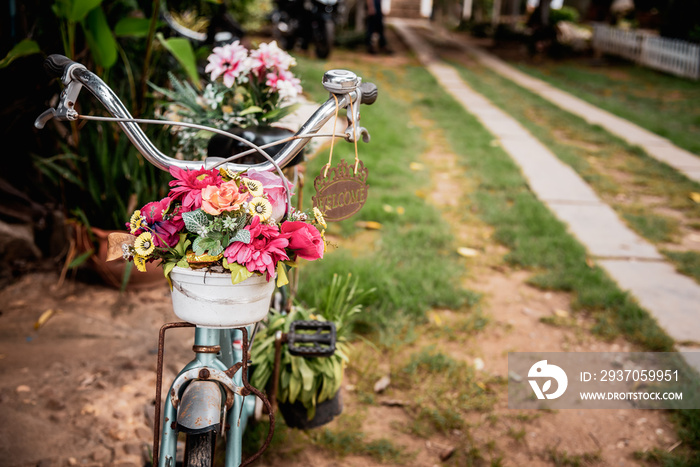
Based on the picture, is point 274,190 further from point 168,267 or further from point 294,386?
point 294,386

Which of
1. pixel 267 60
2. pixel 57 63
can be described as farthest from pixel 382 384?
pixel 57 63

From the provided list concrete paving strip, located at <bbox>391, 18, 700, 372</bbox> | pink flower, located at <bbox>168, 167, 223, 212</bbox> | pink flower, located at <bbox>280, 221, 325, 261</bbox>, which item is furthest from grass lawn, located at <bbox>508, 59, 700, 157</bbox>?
pink flower, located at <bbox>168, 167, 223, 212</bbox>

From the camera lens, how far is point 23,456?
74.1 inches

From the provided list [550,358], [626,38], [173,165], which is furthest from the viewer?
[626,38]

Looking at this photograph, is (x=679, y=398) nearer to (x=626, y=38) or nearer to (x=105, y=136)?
(x=105, y=136)

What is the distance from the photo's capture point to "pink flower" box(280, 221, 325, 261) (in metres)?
1.12

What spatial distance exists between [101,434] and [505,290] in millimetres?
2171

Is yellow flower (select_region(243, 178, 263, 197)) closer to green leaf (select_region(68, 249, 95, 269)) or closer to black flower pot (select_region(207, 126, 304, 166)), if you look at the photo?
black flower pot (select_region(207, 126, 304, 166))

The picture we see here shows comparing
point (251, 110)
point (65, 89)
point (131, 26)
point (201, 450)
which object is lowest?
point (201, 450)

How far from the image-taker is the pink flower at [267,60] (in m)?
1.77

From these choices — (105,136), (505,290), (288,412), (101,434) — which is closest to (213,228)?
(288,412)

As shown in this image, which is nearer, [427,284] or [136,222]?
[136,222]

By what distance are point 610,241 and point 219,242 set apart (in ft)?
10.8

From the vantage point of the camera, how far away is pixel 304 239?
112 cm
